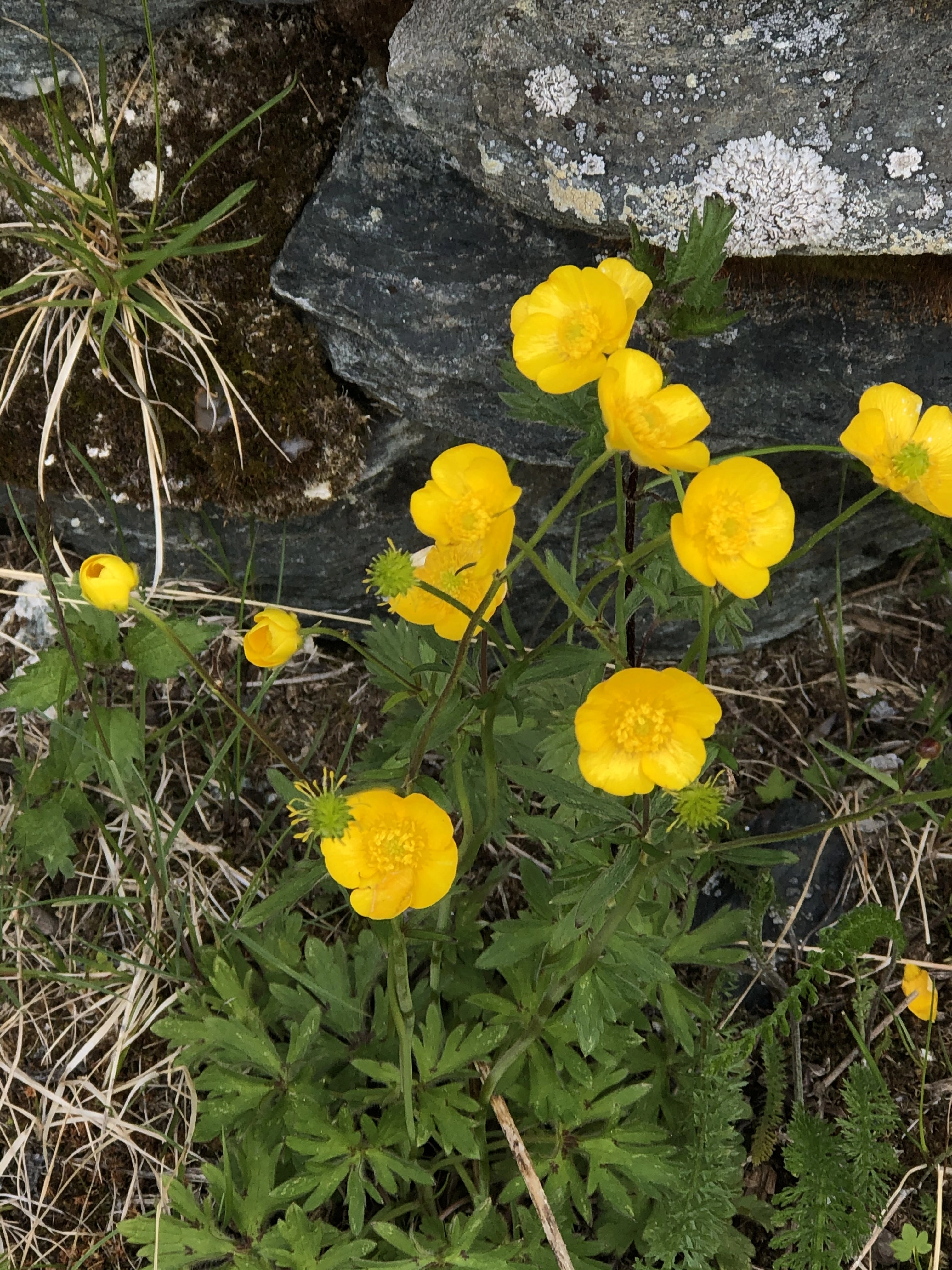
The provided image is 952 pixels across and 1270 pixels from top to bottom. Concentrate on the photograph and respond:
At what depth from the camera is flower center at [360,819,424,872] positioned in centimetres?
175

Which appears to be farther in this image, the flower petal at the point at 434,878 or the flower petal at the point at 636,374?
the flower petal at the point at 434,878

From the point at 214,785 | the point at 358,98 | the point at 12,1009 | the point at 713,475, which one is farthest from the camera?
the point at 214,785

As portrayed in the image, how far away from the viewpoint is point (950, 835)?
9.29ft

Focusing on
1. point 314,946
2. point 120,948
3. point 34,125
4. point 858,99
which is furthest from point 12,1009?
point 858,99

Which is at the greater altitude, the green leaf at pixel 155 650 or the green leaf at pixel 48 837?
the green leaf at pixel 155 650

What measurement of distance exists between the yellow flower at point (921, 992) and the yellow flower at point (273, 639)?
72.2 inches

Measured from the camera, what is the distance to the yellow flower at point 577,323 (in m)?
1.58

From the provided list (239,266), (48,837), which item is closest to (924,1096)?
(48,837)

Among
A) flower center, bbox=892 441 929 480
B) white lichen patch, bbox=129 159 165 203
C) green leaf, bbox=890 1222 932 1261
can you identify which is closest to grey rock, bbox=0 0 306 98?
white lichen patch, bbox=129 159 165 203

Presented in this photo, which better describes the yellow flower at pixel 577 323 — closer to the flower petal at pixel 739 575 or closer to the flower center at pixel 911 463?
the flower petal at pixel 739 575

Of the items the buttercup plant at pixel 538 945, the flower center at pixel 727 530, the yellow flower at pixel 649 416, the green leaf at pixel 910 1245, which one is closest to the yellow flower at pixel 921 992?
the buttercup plant at pixel 538 945

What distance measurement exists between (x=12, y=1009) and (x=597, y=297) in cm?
237

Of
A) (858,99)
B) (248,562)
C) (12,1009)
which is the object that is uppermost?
(858,99)

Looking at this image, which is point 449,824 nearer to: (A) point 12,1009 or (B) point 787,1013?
(B) point 787,1013
